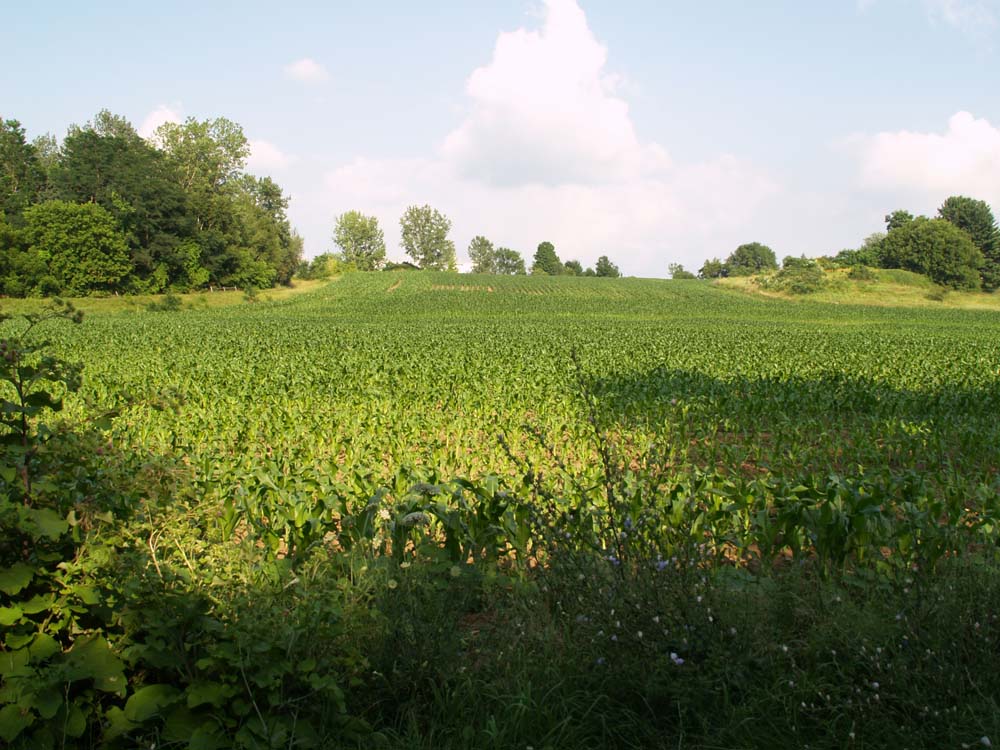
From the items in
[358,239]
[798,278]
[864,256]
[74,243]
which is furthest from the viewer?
[358,239]

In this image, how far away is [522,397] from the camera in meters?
13.5

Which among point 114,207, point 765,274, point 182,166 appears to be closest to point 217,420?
point 114,207

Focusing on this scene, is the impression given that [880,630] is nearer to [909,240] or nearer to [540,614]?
[540,614]

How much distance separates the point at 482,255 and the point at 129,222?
369 ft

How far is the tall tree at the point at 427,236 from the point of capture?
13975 cm

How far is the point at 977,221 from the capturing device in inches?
3907

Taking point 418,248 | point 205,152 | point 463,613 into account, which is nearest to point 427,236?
point 418,248

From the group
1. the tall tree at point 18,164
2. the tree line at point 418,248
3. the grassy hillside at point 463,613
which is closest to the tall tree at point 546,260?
the tree line at point 418,248

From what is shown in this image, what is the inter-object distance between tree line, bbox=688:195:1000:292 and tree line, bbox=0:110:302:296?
5661cm

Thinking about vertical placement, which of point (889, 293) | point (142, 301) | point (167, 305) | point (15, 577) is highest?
point (889, 293)

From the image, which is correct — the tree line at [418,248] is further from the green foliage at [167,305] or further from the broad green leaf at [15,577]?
the broad green leaf at [15,577]

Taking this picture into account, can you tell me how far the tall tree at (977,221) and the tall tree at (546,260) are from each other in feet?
228

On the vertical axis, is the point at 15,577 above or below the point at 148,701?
above

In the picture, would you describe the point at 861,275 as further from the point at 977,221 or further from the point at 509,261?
the point at 509,261
